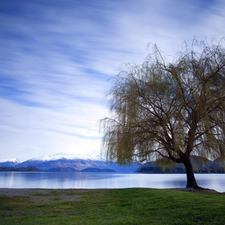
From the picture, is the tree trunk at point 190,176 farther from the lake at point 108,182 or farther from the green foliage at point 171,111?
the lake at point 108,182

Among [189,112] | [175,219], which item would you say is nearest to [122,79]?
[189,112]

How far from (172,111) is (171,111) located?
0.08 m

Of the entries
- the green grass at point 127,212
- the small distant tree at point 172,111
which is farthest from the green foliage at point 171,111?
the green grass at point 127,212

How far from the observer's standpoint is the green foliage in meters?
15.3

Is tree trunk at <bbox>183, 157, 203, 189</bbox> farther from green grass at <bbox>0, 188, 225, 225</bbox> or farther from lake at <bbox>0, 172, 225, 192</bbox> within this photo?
lake at <bbox>0, 172, 225, 192</bbox>

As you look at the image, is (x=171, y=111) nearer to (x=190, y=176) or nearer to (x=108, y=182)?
(x=190, y=176)

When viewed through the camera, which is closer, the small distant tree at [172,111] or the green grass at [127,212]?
the green grass at [127,212]

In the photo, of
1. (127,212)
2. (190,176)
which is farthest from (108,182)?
(127,212)

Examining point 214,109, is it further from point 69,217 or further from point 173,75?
point 69,217

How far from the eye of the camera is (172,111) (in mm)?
16641

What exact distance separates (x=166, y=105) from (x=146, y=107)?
5.21ft

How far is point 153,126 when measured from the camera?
1683 centimetres

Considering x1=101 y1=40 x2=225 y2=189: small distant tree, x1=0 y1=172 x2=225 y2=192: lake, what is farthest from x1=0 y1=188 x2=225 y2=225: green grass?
x1=0 y1=172 x2=225 y2=192: lake

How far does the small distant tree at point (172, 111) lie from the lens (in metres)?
15.4
